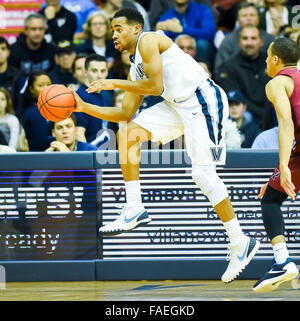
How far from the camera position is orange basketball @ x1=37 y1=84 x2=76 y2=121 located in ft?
21.4

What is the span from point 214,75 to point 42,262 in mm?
3935

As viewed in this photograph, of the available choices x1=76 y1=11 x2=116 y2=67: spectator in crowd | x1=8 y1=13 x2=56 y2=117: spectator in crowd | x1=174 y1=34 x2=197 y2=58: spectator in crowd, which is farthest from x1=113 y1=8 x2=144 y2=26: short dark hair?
x1=8 y1=13 x2=56 y2=117: spectator in crowd

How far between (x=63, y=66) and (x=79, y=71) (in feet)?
2.03

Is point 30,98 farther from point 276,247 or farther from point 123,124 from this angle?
point 276,247

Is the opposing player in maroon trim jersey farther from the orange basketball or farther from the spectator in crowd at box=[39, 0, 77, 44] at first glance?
the spectator in crowd at box=[39, 0, 77, 44]

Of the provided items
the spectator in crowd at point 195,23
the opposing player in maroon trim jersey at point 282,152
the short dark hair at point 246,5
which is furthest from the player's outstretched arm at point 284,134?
the short dark hair at point 246,5

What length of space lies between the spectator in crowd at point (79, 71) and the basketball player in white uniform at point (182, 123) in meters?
3.71

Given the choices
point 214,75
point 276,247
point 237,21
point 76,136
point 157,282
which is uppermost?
point 237,21

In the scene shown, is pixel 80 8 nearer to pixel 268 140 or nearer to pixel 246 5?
pixel 246 5

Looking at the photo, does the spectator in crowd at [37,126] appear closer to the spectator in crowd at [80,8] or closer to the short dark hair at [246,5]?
the spectator in crowd at [80,8]

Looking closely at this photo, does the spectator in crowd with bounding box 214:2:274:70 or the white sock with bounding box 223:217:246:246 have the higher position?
the spectator in crowd with bounding box 214:2:274:70

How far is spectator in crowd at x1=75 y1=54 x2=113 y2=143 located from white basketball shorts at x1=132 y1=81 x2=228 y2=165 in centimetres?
260

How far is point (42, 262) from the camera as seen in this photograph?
8195mm
